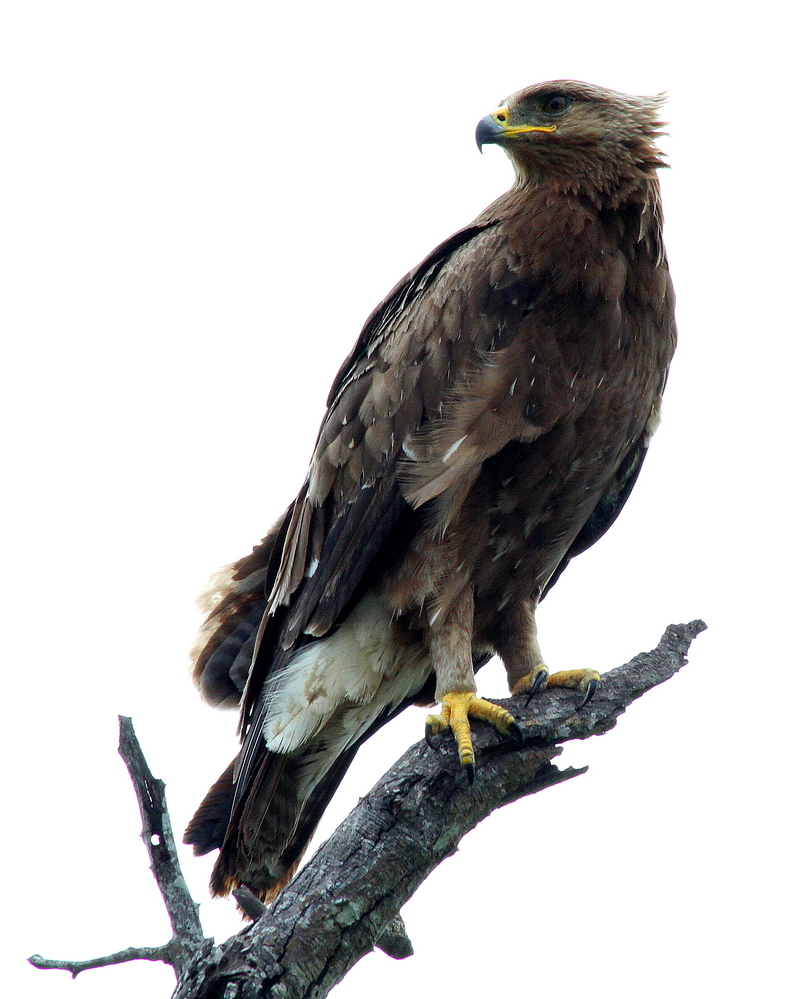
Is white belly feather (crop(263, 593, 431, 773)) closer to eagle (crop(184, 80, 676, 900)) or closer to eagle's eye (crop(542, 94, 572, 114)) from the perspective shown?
eagle (crop(184, 80, 676, 900))

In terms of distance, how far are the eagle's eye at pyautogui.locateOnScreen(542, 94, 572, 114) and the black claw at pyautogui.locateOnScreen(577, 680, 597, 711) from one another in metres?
2.36

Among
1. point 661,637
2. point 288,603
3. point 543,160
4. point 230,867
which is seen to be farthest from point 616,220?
point 230,867

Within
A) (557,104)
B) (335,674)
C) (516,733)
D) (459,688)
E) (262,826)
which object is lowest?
(516,733)

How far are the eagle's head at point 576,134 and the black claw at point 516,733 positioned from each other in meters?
2.15

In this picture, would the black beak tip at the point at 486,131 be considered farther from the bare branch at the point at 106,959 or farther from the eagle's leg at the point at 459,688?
the bare branch at the point at 106,959

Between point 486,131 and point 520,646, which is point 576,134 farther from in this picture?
point 520,646

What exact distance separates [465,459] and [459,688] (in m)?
0.90

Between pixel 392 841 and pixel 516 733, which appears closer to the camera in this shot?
pixel 392 841

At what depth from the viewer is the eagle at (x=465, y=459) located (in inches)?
168

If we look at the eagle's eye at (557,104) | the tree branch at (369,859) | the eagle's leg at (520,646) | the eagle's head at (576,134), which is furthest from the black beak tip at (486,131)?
the tree branch at (369,859)

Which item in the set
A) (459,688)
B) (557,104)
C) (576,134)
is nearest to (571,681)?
(459,688)

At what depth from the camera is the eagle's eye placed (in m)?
4.57

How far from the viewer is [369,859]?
3.62 m

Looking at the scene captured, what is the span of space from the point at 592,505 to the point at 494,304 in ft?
3.51
